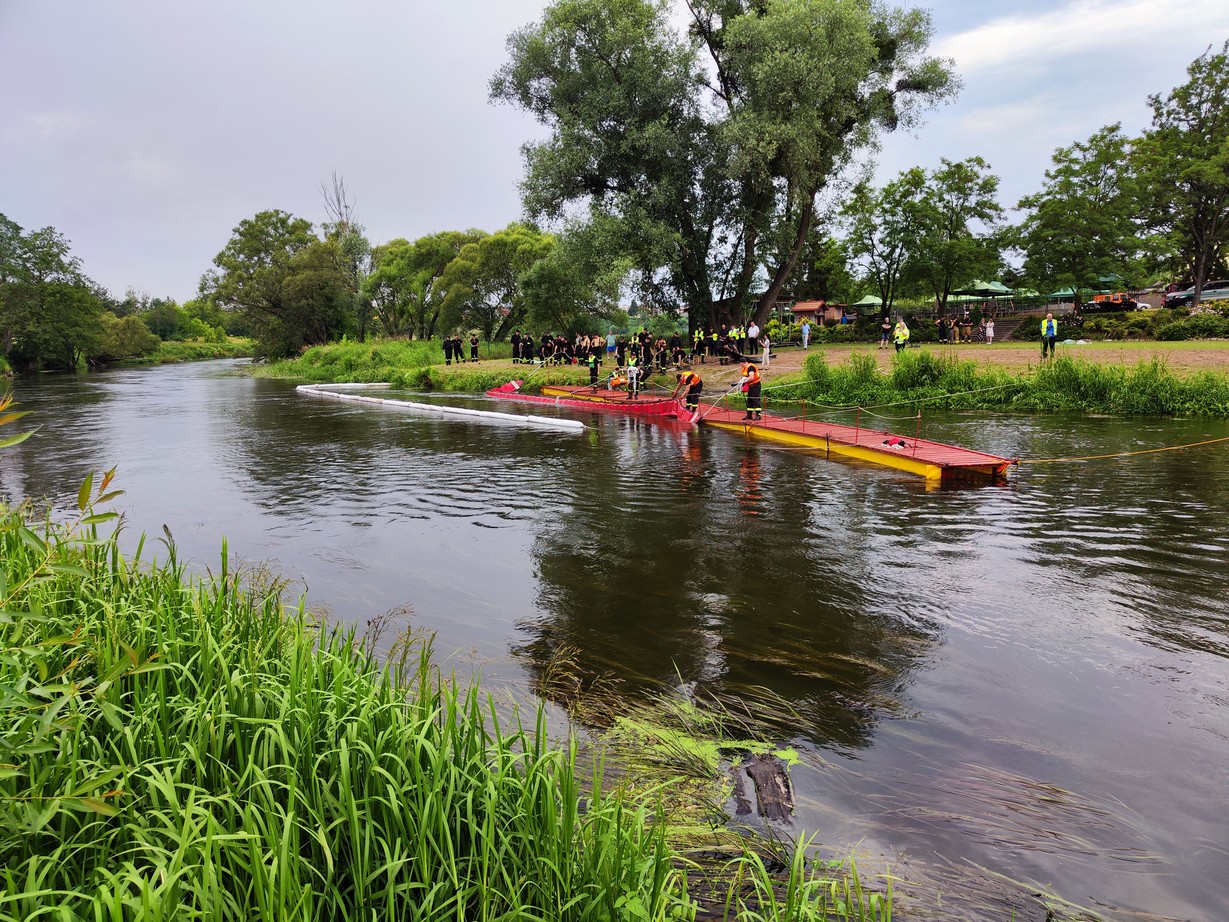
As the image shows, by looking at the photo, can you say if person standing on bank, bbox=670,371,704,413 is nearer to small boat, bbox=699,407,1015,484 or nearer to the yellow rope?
small boat, bbox=699,407,1015,484

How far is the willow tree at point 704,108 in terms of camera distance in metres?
22.6

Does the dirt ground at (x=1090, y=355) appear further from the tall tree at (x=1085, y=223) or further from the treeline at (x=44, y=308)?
the treeline at (x=44, y=308)

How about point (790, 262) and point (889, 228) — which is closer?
point (790, 262)

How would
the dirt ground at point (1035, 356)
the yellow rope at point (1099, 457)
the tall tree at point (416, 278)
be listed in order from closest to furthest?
the yellow rope at point (1099, 457), the dirt ground at point (1035, 356), the tall tree at point (416, 278)

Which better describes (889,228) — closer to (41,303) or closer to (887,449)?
(887,449)

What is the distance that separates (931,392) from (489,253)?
97.7 feet

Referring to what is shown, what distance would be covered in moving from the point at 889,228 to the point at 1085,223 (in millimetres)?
9071

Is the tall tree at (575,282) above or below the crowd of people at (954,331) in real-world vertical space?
above

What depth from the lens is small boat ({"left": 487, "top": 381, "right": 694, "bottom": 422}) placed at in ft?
69.0

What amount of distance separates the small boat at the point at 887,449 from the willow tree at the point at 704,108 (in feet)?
31.9

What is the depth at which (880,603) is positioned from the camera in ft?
23.3

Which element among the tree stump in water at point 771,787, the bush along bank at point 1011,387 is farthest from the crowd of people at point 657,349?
the tree stump in water at point 771,787

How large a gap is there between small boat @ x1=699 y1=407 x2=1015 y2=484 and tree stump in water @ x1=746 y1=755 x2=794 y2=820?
30.0ft

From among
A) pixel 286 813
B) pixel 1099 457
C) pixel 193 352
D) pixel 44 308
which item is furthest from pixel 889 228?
pixel 193 352
